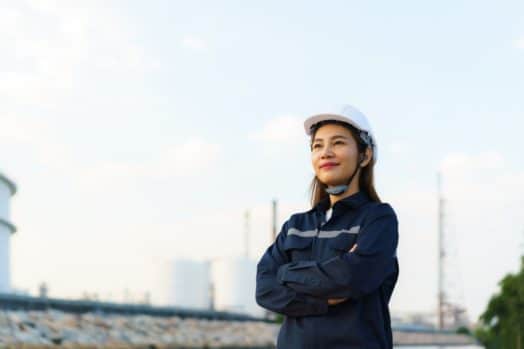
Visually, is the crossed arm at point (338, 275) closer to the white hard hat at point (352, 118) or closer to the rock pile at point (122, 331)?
the white hard hat at point (352, 118)

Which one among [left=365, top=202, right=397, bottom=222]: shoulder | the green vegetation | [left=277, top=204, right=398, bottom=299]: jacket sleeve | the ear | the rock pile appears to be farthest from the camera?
the green vegetation

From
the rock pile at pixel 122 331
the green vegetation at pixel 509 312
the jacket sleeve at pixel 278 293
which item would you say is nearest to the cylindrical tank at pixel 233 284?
the rock pile at pixel 122 331

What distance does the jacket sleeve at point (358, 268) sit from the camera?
243cm

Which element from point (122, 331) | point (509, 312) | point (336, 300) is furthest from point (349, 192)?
point (509, 312)

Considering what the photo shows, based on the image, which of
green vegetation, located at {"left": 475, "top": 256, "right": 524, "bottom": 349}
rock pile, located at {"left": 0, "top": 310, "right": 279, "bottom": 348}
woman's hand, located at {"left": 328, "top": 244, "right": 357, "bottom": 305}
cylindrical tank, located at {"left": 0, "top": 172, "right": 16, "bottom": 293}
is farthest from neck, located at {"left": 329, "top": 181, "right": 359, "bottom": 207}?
cylindrical tank, located at {"left": 0, "top": 172, "right": 16, "bottom": 293}

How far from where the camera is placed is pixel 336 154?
260cm

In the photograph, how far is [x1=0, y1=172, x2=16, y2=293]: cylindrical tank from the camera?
33.6m

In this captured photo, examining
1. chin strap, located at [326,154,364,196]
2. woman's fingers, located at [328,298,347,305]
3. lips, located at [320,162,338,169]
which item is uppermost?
lips, located at [320,162,338,169]

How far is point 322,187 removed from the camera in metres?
2.73

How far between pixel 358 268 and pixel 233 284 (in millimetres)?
50766

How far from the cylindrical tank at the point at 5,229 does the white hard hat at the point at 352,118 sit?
1261 inches

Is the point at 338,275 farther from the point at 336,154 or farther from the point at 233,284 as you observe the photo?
the point at 233,284

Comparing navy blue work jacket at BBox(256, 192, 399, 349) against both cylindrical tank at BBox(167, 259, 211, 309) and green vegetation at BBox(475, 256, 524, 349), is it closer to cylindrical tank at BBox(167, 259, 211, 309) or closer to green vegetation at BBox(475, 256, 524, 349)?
green vegetation at BBox(475, 256, 524, 349)

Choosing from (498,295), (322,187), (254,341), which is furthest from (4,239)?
(322,187)
